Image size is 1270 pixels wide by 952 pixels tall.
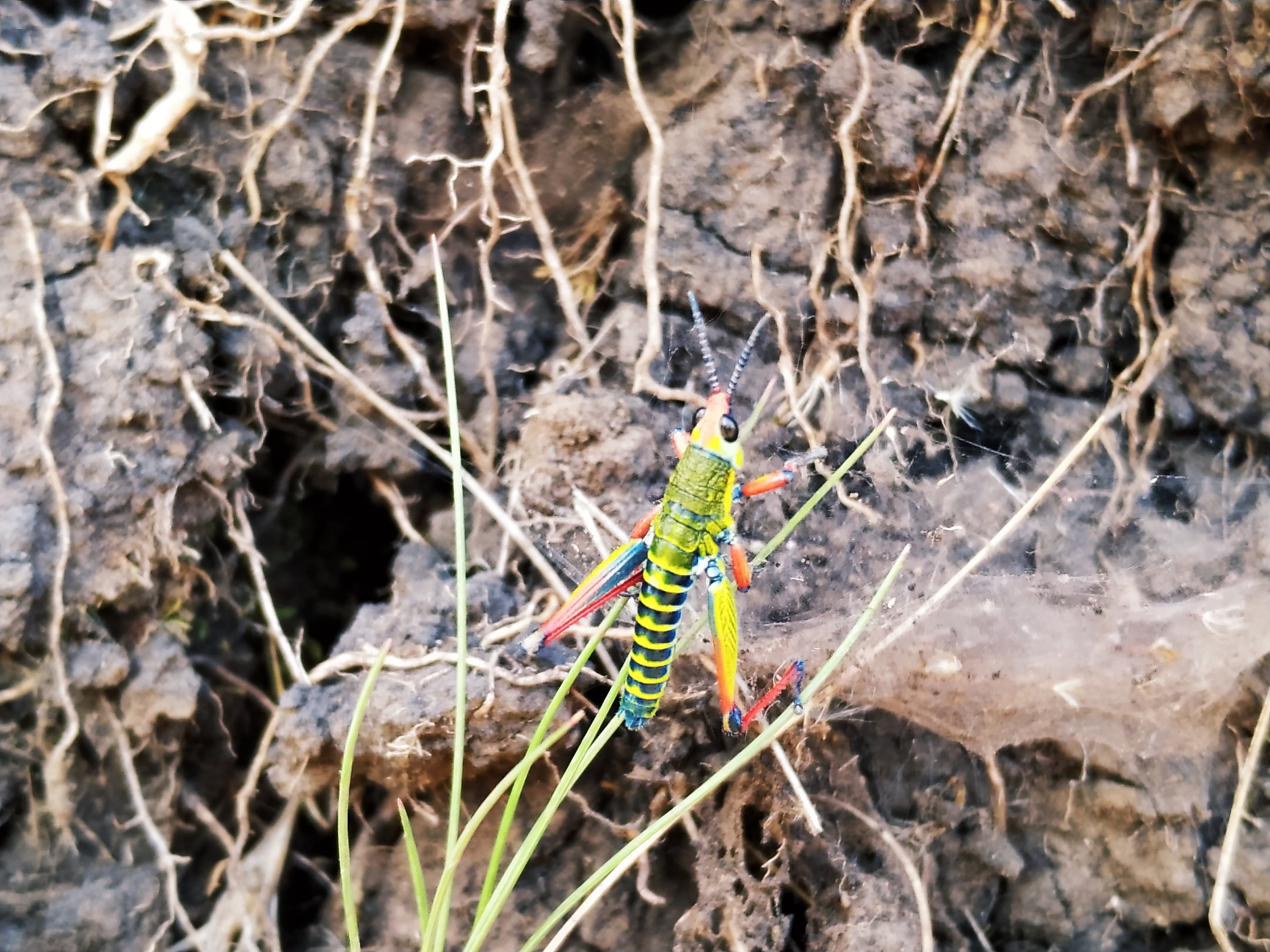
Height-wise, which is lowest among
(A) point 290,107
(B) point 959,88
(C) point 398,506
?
(C) point 398,506

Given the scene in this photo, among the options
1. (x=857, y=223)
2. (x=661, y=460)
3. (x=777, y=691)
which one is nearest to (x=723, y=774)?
(x=777, y=691)

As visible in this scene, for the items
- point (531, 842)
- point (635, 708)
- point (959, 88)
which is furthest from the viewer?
point (959, 88)

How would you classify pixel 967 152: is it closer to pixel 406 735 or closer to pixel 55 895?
pixel 406 735

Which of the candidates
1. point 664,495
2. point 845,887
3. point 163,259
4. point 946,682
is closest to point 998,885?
point 845,887

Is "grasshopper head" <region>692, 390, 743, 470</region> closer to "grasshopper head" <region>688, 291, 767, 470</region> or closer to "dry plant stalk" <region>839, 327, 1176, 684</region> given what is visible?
"grasshopper head" <region>688, 291, 767, 470</region>

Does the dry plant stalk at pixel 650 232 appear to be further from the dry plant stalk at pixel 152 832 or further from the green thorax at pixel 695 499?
the dry plant stalk at pixel 152 832

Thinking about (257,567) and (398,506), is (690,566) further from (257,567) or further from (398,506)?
(257,567)

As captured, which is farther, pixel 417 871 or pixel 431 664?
pixel 431 664

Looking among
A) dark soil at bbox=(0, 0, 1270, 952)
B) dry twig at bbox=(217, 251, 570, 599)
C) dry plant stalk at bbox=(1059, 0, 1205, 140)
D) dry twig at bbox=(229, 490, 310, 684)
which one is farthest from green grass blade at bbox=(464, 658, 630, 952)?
dry plant stalk at bbox=(1059, 0, 1205, 140)
